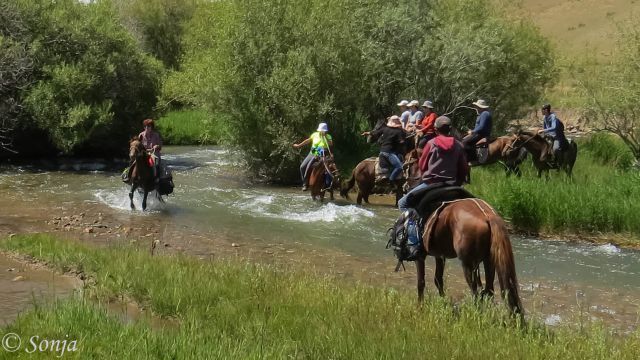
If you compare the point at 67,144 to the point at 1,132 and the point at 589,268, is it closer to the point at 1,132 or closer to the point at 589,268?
the point at 1,132

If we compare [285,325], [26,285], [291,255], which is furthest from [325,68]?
[285,325]

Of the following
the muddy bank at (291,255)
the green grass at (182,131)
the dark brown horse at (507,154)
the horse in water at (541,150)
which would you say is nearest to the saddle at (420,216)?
the muddy bank at (291,255)

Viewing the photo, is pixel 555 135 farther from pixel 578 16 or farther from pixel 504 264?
pixel 578 16

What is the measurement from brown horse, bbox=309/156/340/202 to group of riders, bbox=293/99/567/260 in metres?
0.21

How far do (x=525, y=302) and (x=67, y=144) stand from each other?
66.1ft

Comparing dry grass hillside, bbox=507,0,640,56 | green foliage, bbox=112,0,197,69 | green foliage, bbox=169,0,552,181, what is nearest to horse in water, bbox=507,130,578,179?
green foliage, bbox=169,0,552,181

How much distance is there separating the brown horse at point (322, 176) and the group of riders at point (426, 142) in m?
0.21

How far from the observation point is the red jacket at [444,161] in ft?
26.5

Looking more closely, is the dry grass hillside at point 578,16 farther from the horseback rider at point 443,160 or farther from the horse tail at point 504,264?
the horse tail at point 504,264

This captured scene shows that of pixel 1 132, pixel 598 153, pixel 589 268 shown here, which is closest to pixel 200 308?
pixel 589 268

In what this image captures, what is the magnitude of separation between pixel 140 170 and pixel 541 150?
11.9 meters

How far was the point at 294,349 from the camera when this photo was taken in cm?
573

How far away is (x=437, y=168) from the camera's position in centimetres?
816

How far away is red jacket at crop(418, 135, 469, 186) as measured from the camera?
8.09m
